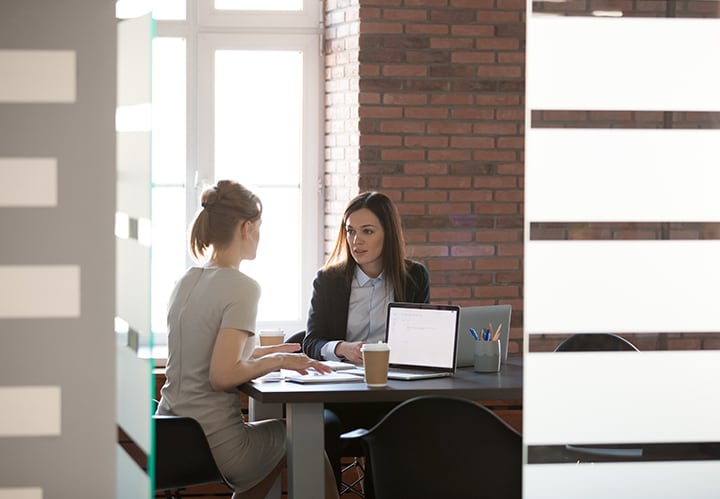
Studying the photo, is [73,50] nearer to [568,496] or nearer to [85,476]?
[85,476]

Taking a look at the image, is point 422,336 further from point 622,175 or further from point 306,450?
point 622,175

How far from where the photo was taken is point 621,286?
194 cm

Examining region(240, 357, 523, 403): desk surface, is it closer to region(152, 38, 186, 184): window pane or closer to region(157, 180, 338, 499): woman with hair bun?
region(157, 180, 338, 499): woman with hair bun

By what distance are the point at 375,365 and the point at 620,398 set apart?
1338 mm

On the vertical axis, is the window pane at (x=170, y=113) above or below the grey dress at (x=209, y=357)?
above

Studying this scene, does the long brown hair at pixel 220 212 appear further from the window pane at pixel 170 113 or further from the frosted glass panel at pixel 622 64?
the window pane at pixel 170 113

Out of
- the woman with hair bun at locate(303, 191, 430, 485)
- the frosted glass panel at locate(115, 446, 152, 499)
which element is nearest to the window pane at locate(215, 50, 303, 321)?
the woman with hair bun at locate(303, 191, 430, 485)

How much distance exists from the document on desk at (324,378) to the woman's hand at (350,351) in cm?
29

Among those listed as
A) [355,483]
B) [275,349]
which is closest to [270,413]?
[275,349]

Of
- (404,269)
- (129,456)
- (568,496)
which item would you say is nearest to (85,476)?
(129,456)

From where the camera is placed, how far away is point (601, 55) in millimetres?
1898

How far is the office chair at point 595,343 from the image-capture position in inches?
75.9

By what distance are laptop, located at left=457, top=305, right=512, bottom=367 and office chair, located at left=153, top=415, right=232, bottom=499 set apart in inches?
40.8

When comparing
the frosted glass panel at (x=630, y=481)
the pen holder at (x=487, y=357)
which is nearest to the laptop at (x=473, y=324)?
the pen holder at (x=487, y=357)
